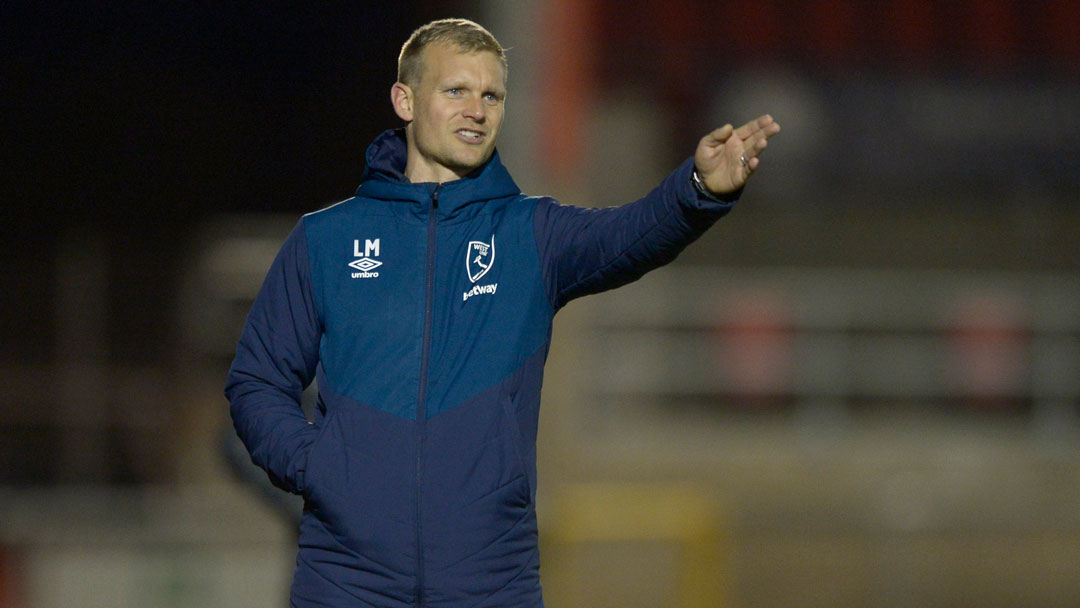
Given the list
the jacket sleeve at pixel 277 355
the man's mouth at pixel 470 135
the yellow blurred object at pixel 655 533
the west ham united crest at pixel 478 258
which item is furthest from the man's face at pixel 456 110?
the yellow blurred object at pixel 655 533

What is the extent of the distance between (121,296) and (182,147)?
6.10ft

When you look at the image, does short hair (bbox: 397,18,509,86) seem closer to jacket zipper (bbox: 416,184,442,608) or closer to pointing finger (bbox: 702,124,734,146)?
jacket zipper (bbox: 416,184,442,608)

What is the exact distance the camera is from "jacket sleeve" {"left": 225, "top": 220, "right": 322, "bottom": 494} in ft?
8.80

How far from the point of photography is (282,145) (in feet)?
45.9

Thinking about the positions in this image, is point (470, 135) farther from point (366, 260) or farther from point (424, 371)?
point (424, 371)

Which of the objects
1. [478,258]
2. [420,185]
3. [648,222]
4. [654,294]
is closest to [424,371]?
[478,258]

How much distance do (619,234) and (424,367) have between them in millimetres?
412

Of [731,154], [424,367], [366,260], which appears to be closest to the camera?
[731,154]

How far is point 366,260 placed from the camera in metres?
2.70

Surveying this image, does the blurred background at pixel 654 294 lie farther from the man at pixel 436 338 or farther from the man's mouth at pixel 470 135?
the man's mouth at pixel 470 135

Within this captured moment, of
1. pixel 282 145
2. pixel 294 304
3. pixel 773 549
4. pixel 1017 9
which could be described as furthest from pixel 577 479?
pixel 282 145

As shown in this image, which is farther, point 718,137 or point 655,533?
point 655,533

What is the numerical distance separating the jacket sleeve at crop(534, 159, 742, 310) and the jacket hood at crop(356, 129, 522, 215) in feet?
0.31

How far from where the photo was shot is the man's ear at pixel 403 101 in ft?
9.41
